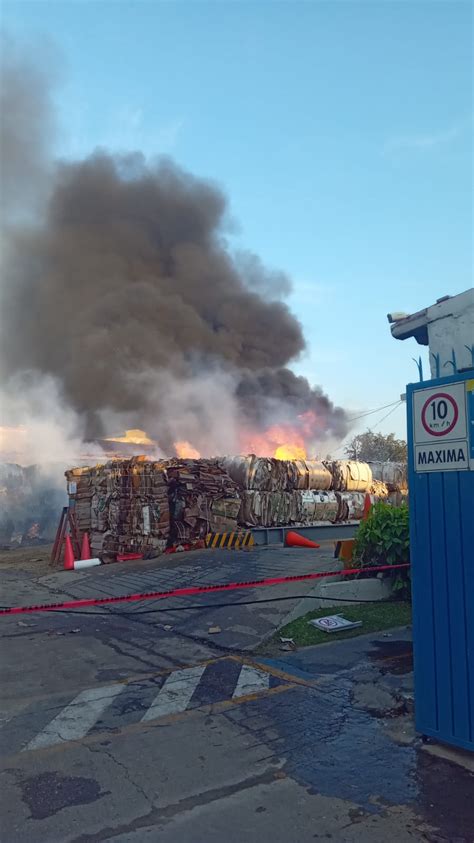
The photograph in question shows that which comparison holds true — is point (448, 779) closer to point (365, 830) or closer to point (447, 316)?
point (365, 830)

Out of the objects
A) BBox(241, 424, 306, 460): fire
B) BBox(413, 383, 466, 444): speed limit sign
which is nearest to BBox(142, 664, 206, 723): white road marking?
BBox(413, 383, 466, 444): speed limit sign

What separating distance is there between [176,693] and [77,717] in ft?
2.79

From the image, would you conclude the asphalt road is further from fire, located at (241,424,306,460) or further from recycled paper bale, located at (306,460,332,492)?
fire, located at (241,424,306,460)

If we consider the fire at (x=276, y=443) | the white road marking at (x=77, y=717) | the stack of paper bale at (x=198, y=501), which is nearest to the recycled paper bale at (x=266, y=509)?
the stack of paper bale at (x=198, y=501)

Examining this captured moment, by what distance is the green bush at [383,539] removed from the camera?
26.2ft

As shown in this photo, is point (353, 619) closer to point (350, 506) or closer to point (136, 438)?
point (350, 506)

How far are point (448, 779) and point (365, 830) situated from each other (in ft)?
2.53

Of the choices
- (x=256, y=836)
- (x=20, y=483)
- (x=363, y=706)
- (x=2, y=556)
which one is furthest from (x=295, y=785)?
(x=20, y=483)

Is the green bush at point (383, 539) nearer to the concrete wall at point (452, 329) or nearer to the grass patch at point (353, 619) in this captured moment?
the grass patch at point (353, 619)

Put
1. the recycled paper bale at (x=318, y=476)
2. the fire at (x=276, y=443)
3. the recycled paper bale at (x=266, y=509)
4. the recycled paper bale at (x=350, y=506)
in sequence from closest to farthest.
A: 1. the recycled paper bale at (x=266, y=509)
2. the recycled paper bale at (x=318, y=476)
3. the recycled paper bale at (x=350, y=506)
4. the fire at (x=276, y=443)

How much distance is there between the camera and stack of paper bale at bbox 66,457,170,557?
13.2 metres

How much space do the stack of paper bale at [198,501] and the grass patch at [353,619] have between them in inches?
244

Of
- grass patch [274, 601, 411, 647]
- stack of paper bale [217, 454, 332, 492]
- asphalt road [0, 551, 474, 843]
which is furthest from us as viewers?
stack of paper bale [217, 454, 332, 492]

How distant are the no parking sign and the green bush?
4268mm
